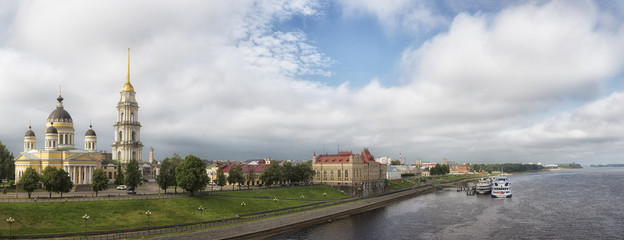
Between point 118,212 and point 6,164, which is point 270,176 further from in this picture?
point 6,164

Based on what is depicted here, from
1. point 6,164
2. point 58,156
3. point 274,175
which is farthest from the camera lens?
point 274,175

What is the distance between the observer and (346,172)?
159250 mm

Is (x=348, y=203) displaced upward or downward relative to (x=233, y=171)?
downward

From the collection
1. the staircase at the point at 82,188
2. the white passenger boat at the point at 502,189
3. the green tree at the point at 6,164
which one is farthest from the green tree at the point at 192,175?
the white passenger boat at the point at 502,189

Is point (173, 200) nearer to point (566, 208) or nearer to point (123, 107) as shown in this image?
point (123, 107)

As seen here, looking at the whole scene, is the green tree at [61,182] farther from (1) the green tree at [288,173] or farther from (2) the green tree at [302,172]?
(2) the green tree at [302,172]

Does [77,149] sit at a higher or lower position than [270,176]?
higher

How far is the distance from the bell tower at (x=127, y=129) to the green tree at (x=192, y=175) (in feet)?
215

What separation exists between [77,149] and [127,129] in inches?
869

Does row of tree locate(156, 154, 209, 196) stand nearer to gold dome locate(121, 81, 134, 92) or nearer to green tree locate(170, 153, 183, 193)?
green tree locate(170, 153, 183, 193)

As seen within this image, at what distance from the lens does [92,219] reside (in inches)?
2857

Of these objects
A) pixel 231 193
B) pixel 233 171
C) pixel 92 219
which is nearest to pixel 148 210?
pixel 92 219

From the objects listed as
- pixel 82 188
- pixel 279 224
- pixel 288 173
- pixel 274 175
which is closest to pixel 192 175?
pixel 279 224

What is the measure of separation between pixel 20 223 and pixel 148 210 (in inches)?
811
